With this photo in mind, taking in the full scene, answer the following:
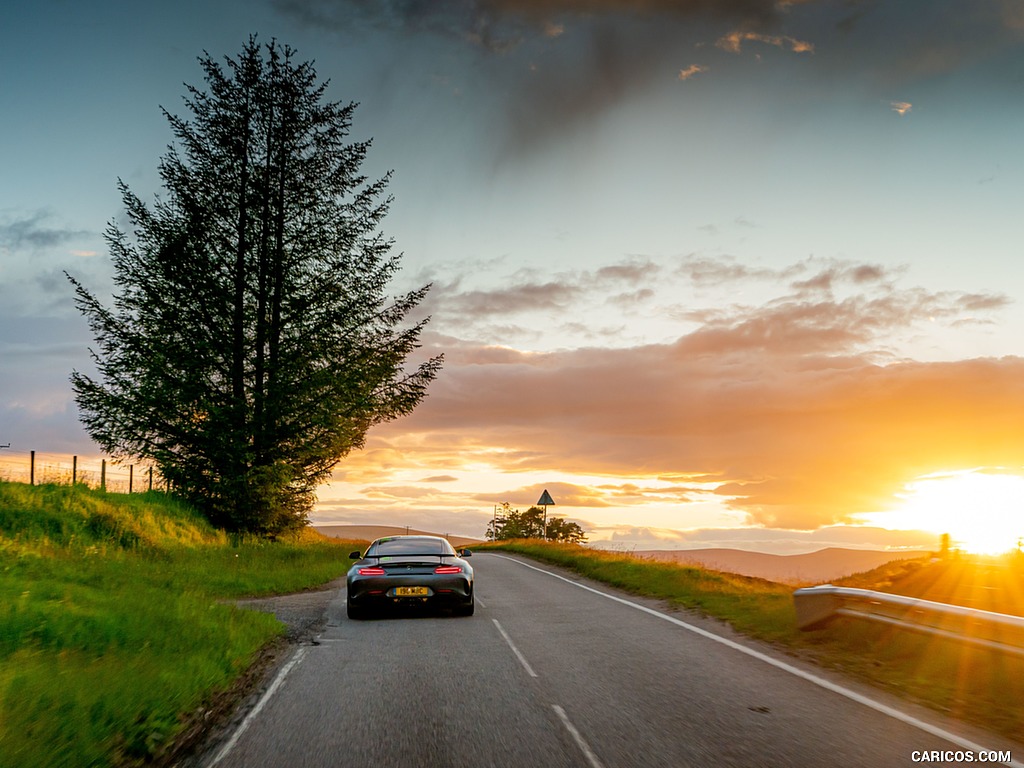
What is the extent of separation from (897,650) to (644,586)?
9012 millimetres

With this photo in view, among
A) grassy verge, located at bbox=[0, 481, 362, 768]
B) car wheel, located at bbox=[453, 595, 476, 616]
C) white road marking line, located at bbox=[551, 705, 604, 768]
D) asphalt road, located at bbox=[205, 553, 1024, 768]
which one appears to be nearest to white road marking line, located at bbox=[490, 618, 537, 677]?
asphalt road, located at bbox=[205, 553, 1024, 768]

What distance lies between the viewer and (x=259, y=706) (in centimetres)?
679

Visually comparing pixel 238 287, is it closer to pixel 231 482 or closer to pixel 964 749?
pixel 231 482

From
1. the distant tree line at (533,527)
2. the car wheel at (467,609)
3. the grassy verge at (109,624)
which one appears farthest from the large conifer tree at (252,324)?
the distant tree line at (533,527)

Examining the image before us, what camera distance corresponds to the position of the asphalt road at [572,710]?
207 inches

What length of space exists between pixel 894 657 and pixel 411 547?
8.24 meters

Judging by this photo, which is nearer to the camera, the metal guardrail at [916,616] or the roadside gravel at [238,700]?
the roadside gravel at [238,700]

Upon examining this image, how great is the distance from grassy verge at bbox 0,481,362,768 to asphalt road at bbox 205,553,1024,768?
781 millimetres

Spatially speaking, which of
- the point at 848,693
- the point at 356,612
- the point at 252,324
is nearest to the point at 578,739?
the point at 848,693

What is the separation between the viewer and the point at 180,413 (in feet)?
77.5

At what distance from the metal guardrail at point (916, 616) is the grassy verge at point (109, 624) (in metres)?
7.08

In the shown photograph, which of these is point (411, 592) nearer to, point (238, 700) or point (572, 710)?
point (238, 700)

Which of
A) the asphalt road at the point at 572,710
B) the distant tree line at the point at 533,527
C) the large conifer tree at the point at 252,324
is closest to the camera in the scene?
the asphalt road at the point at 572,710

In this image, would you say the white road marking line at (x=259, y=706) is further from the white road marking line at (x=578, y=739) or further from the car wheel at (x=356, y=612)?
the car wheel at (x=356, y=612)
